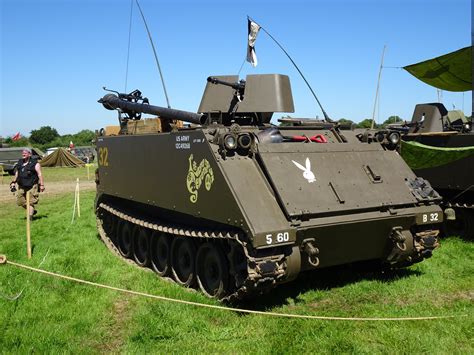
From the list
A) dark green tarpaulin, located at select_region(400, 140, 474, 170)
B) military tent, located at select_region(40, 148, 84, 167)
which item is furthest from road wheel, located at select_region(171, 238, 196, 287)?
military tent, located at select_region(40, 148, 84, 167)

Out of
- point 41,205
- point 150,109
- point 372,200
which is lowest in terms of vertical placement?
point 41,205

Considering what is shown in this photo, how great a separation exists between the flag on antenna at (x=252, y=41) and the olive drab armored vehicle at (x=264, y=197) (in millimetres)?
1056

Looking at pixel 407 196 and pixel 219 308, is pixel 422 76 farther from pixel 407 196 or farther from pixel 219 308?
pixel 219 308

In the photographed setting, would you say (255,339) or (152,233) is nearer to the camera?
(255,339)

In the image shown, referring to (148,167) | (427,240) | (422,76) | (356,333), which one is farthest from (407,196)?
(422,76)

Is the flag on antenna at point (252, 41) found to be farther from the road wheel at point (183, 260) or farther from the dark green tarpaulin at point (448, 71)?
the dark green tarpaulin at point (448, 71)

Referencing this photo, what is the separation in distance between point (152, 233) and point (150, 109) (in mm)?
2372

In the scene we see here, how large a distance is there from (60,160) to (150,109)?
101 ft

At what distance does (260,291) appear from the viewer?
6184mm

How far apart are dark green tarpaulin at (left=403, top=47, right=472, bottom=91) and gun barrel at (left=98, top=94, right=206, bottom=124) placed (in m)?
7.77

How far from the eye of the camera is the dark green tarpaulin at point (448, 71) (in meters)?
13.5

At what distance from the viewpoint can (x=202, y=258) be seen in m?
7.27

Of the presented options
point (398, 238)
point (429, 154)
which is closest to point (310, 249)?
point (398, 238)

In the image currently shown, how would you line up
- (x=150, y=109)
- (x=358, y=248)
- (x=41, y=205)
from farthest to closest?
1. (x=41, y=205)
2. (x=150, y=109)
3. (x=358, y=248)
